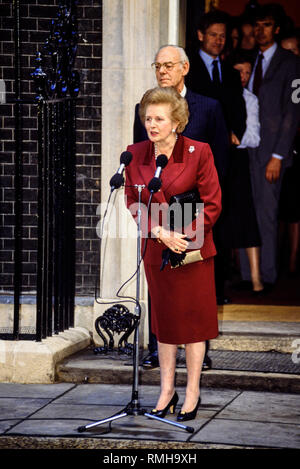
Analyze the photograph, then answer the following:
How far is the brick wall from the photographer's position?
28.4 ft

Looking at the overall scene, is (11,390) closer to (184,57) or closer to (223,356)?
(223,356)

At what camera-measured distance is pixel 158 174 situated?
5.96 metres

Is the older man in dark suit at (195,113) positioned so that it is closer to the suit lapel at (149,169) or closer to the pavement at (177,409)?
the pavement at (177,409)

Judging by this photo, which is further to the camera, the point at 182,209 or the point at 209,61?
the point at 209,61

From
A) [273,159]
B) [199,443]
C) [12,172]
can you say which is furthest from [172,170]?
[273,159]

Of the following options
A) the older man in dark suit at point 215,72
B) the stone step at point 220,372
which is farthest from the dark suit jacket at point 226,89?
the stone step at point 220,372

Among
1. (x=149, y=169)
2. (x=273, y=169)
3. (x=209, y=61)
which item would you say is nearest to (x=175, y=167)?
(x=149, y=169)

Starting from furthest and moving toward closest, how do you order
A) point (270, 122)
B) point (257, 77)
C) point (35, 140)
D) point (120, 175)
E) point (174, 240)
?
point (270, 122) → point (257, 77) → point (35, 140) → point (174, 240) → point (120, 175)

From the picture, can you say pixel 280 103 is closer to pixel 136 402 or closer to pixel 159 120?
pixel 159 120

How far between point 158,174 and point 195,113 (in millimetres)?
1511

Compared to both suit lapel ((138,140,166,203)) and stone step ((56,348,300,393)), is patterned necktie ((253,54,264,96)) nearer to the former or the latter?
stone step ((56,348,300,393))

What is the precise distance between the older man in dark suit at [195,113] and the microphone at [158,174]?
1117 mm

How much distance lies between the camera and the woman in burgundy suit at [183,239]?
249 inches

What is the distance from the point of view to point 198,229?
249 inches
